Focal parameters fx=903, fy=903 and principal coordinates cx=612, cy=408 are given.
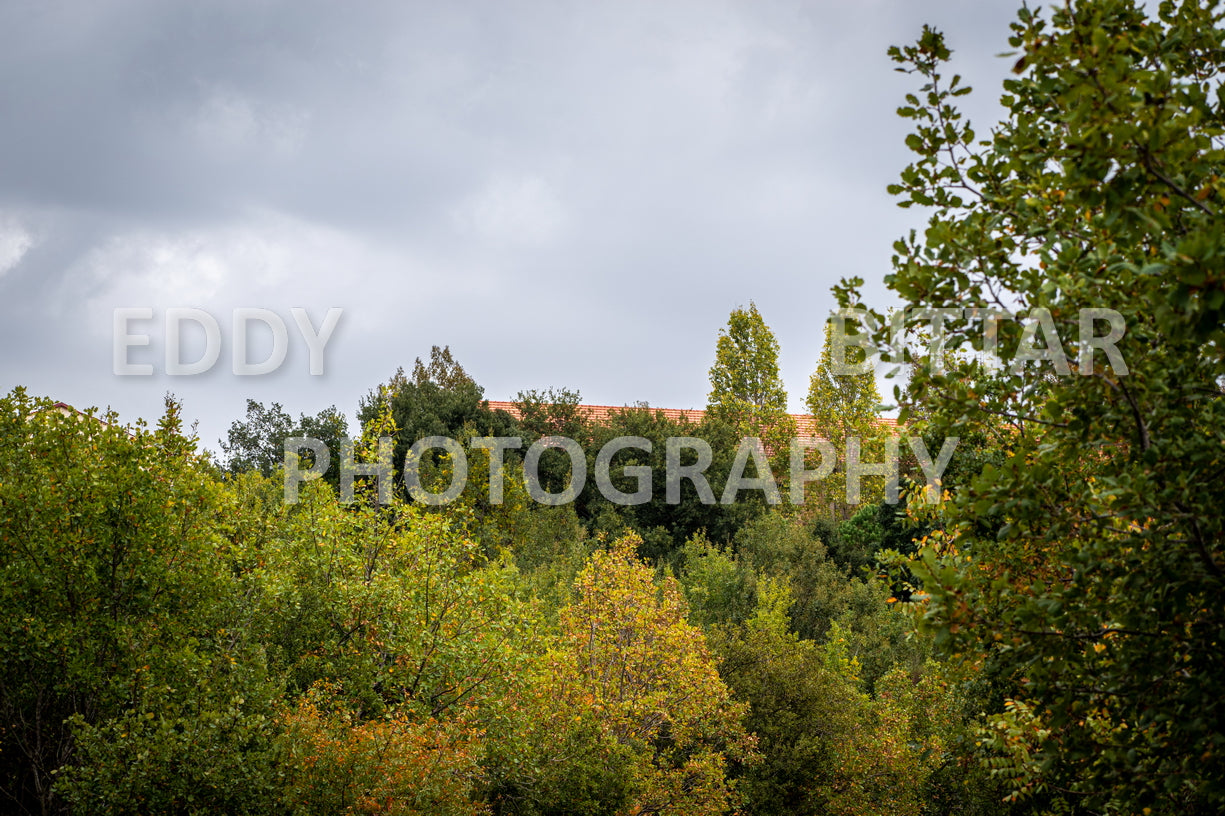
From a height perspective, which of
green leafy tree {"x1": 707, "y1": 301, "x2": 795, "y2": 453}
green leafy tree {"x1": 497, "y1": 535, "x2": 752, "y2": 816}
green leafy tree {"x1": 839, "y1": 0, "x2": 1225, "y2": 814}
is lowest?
green leafy tree {"x1": 497, "y1": 535, "x2": 752, "y2": 816}

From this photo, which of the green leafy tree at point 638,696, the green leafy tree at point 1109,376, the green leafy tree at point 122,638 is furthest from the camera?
the green leafy tree at point 638,696

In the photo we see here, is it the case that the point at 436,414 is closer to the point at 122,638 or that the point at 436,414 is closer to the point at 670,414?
the point at 670,414

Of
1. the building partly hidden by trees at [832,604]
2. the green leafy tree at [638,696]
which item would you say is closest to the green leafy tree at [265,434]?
the building partly hidden by trees at [832,604]

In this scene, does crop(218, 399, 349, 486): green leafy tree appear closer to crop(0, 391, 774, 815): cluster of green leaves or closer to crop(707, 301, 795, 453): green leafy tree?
crop(707, 301, 795, 453): green leafy tree

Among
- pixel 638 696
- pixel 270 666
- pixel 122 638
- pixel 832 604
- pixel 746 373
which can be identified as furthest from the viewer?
pixel 746 373

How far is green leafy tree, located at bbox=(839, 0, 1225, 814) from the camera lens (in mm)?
4289

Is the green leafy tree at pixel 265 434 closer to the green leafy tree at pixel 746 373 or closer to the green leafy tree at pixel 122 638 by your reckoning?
the green leafy tree at pixel 746 373

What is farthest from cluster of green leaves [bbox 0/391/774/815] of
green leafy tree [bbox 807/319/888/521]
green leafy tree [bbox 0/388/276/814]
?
green leafy tree [bbox 807/319/888/521]

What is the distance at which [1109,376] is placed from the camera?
4848 millimetres

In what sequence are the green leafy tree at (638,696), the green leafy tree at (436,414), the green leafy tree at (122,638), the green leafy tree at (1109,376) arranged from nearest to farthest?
1. the green leafy tree at (1109,376)
2. the green leafy tree at (122,638)
3. the green leafy tree at (638,696)
4. the green leafy tree at (436,414)

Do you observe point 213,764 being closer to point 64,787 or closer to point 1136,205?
point 64,787

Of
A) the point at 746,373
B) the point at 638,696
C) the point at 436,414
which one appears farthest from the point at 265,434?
the point at 638,696

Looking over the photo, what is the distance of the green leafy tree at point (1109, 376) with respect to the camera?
4289 millimetres

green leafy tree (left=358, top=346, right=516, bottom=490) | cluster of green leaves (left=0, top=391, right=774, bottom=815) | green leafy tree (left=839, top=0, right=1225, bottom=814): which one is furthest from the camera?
green leafy tree (left=358, top=346, right=516, bottom=490)
